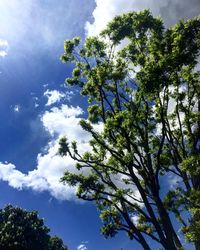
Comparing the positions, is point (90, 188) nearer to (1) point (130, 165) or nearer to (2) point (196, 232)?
(1) point (130, 165)

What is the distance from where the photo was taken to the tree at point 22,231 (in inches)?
1837

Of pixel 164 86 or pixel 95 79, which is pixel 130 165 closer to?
pixel 164 86

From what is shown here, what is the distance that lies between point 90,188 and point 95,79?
24.1ft

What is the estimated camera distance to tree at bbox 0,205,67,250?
153 ft

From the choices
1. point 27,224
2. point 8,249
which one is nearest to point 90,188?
point 8,249

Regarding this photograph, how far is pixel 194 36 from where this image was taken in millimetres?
16859

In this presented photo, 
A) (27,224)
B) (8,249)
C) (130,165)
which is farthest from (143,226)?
(27,224)

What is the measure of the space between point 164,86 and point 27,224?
140 feet

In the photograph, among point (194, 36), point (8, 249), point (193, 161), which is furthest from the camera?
point (8, 249)

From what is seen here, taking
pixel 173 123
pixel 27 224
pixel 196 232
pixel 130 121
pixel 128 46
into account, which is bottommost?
pixel 196 232

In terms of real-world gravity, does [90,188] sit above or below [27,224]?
below

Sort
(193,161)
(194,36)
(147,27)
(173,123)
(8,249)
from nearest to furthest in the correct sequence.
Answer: (193,161)
(194,36)
(147,27)
(173,123)
(8,249)

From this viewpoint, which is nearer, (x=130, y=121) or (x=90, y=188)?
(x=130, y=121)

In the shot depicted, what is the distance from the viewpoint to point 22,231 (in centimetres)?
4953
